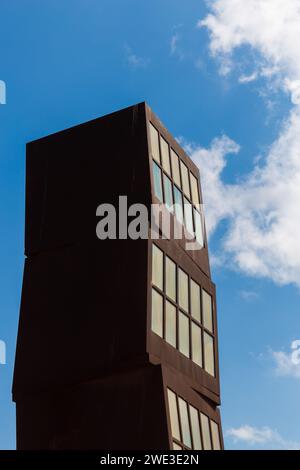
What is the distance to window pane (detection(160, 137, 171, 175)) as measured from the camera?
2683 centimetres

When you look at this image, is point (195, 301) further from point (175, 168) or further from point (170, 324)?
point (175, 168)

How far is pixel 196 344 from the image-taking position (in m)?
25.6

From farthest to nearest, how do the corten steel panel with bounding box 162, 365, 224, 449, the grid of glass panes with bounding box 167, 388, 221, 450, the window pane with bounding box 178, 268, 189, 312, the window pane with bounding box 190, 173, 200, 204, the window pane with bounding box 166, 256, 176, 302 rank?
1. the window pane with bounding box 190, 173, 200, 204
2. the window pane with bounding box 178, 268, 189, 312
3. the window pane with bounding box 166, 256, 176, 302
4. the corten steel panel with bounding box 162, 365, 224, 449
5. the grid of glass panes with bounding box 167, 388, 221, 450

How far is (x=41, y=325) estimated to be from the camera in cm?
2492

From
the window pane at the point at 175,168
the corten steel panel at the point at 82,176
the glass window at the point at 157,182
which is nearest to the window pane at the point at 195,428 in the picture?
the corten steel panel at the point at 82,176

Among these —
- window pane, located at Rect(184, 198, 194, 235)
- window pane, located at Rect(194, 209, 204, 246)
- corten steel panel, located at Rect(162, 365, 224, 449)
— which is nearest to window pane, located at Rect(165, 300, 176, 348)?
corten steel panel, located at Rect(162, 365, 224, 449)

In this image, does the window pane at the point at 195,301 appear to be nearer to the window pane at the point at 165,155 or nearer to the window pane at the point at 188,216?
the window pane at the point at 188,216

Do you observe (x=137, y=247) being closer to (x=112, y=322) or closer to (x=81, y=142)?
(x=112, y=322)

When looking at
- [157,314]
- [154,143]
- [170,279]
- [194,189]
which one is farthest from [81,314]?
[194,189]

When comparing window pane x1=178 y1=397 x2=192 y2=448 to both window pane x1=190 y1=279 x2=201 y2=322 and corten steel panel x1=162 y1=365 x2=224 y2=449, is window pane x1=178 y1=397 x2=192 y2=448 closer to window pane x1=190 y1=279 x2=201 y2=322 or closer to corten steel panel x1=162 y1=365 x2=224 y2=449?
corten steel panel x1=162 y1=365 x2=224 y2=449

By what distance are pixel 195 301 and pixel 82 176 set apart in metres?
6.28

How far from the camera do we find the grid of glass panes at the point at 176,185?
1025 inches

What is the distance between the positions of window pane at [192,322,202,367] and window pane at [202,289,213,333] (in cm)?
83
